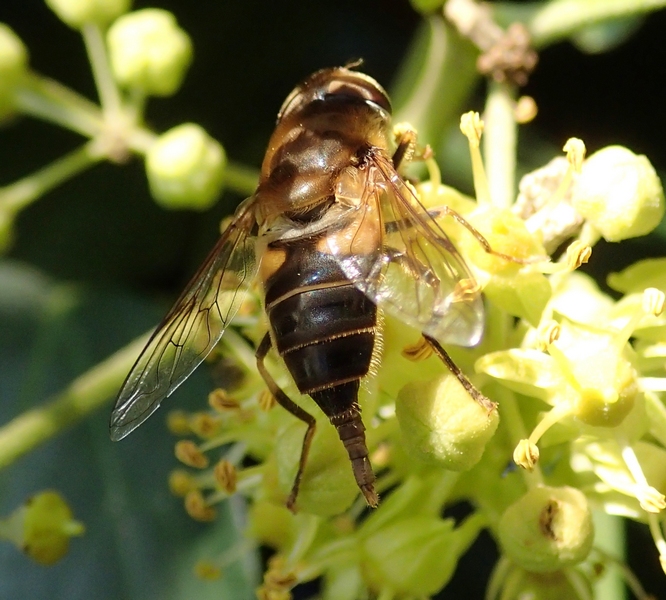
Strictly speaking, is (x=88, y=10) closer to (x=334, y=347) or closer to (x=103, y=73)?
(x=103, y=73)

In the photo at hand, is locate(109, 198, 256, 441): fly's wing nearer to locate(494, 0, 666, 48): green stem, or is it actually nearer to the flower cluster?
the flower cluster

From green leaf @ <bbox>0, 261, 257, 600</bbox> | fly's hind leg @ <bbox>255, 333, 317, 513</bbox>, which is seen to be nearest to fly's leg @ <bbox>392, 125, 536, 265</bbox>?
fly's hind leg @ <bbox>255, 333, 317, 513</bbox>

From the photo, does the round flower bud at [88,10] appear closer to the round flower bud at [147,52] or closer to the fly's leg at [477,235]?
the round flower bud at [147,52]

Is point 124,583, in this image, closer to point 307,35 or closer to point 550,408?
point 550,408

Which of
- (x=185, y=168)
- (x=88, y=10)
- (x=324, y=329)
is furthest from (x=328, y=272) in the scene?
(x=88, y=10)

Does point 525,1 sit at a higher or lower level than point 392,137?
higher

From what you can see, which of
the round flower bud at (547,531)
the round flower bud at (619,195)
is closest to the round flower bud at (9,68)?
the round flower bud at (619,195)

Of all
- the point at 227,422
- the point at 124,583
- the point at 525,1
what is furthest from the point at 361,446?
the point at 525,1

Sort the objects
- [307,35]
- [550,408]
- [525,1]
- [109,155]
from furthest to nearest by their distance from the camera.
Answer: [307,35] < [525,1] < [109,155] < [550,408]
